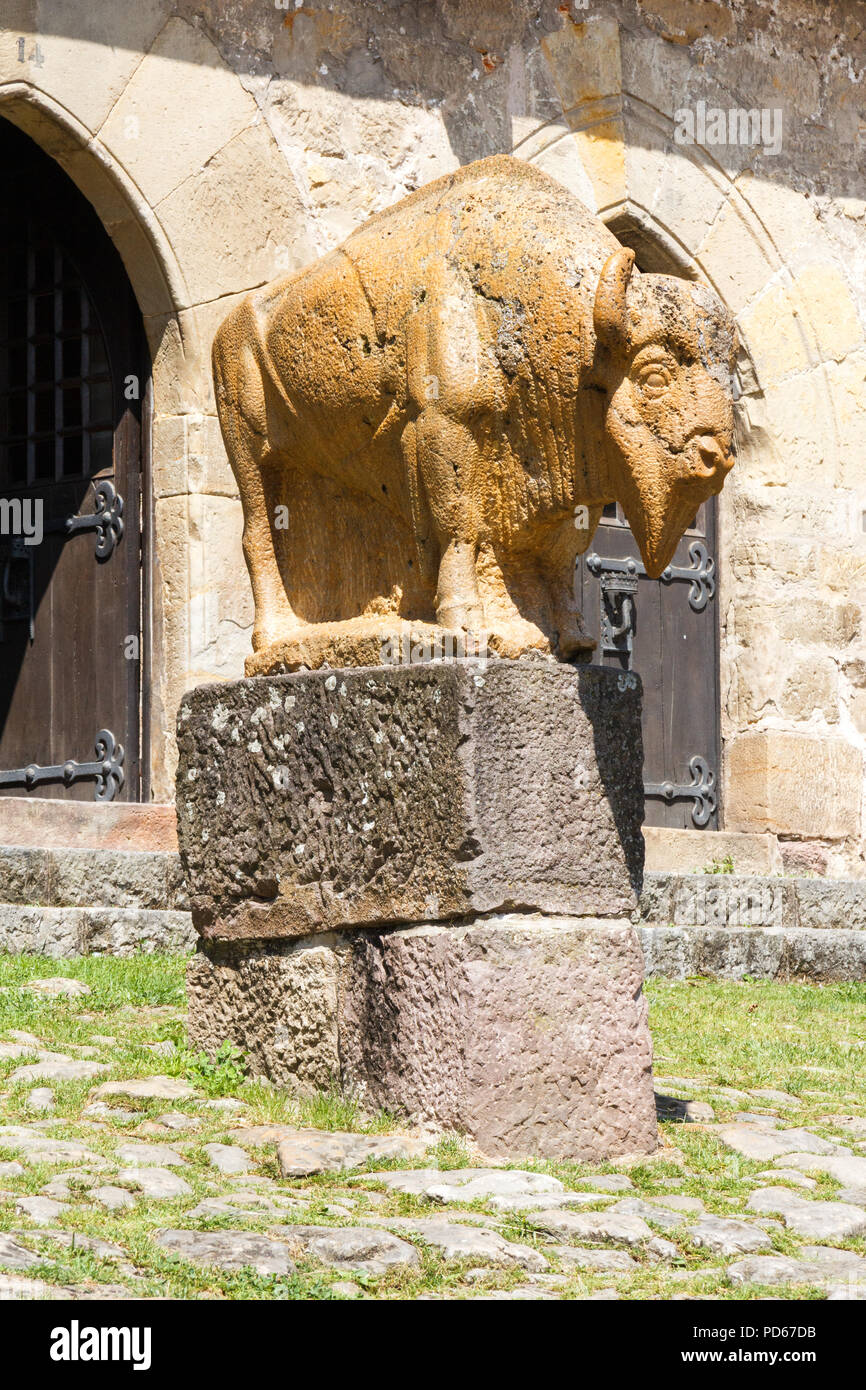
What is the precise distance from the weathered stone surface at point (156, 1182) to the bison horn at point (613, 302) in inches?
76.6

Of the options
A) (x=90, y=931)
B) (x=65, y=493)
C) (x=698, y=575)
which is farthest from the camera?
(x=698, y=575)

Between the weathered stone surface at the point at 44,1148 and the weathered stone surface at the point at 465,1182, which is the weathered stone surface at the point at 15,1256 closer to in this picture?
the weathered stone surface at the point at 44,1148

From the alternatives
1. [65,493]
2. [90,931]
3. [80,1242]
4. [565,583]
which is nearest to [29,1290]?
[80,1242]

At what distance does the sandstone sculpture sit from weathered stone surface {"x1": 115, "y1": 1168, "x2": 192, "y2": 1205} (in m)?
1.31

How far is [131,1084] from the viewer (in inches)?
169

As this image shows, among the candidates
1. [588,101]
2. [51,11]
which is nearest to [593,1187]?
[51,11]

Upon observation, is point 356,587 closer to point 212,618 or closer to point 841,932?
point 212,618

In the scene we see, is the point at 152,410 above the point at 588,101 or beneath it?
beneath

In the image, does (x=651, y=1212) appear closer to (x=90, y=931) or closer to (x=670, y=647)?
(x=90, y=931)

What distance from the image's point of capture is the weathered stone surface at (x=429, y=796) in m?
4.02

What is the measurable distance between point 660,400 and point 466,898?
3.78 feet

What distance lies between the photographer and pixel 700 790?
8844mm

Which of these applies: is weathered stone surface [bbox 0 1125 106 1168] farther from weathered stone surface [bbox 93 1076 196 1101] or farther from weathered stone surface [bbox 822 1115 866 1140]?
weathered stone surface [bbox 822 1115 866 1140]

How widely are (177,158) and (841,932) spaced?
3885mm
